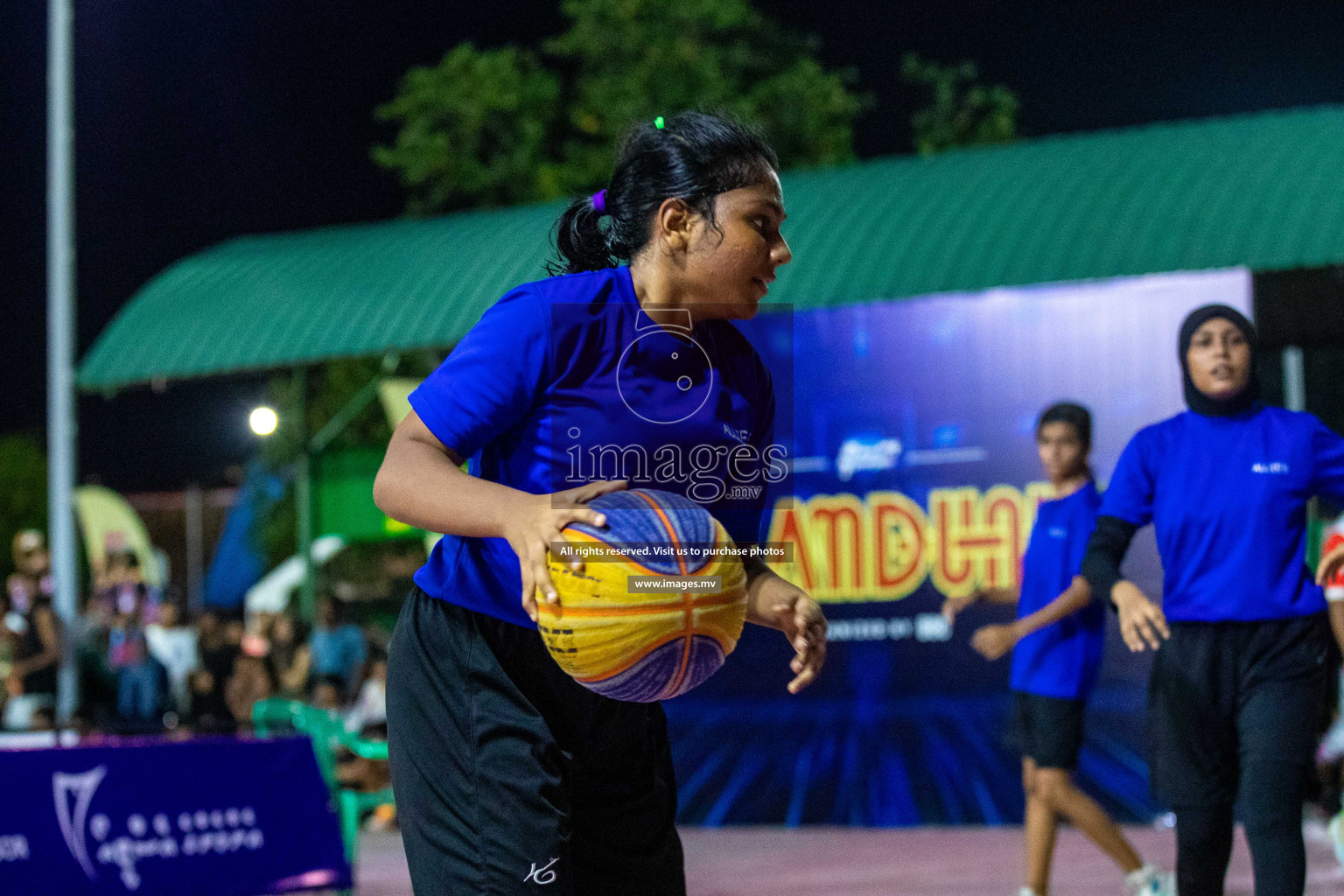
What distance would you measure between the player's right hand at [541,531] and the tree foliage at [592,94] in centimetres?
2293

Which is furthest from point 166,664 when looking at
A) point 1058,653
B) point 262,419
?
point 1058,653

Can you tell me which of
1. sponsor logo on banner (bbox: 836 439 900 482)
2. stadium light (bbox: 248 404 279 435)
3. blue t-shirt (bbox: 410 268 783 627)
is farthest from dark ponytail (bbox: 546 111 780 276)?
stadium light (bbox: 248 404 279 435)

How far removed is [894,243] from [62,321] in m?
7.67

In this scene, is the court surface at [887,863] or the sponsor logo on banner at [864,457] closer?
the court surface at [887,863]

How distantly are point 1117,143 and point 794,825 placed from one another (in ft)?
17.9

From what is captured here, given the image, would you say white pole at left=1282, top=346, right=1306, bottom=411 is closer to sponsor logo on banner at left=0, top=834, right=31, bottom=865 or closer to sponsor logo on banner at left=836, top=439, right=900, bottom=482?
sponsor logo on banner at left=836, top=439, right=900, bottom=482

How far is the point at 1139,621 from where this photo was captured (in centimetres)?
472

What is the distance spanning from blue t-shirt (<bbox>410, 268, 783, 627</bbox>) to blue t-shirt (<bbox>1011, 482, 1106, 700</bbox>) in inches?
172

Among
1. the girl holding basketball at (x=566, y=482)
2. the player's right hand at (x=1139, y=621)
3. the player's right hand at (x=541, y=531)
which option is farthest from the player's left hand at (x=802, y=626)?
the player's right hand at (x=1139, y=621)

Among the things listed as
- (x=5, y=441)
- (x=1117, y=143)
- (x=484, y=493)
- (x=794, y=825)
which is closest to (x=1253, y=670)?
(x=484, y=493)

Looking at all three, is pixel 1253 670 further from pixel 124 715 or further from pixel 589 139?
pixel 589 139

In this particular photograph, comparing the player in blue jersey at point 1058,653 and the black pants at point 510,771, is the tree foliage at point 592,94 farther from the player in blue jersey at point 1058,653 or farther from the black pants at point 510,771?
the black pants at point 510,771

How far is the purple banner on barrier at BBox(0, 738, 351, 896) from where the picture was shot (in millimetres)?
7031

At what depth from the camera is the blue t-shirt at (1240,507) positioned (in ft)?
16.1
